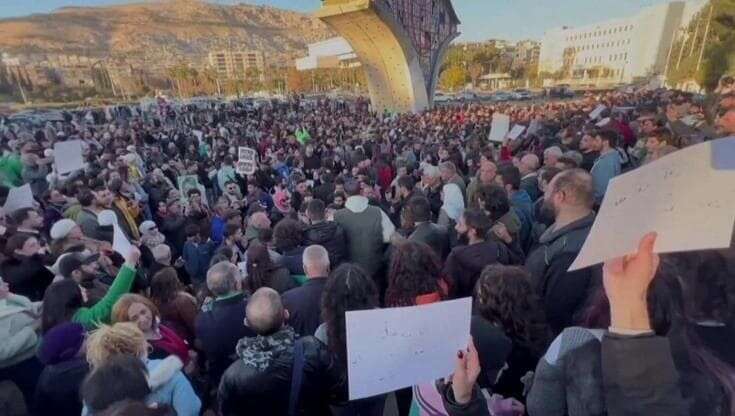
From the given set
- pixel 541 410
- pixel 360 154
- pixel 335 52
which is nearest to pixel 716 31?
pixel 360 154

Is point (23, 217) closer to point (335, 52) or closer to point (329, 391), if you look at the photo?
point (329, 391)

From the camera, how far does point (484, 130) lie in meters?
14.9

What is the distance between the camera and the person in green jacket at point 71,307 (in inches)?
106

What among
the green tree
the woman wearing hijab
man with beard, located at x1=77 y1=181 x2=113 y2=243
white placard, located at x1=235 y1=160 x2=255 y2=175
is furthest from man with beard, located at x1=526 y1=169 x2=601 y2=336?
the green tree

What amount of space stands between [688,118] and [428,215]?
700 cm

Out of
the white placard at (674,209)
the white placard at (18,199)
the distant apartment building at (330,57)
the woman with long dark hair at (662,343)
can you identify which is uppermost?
the distant apartment building at (330,57)

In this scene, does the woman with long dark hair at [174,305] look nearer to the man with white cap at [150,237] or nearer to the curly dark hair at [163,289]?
the curly dark hair at [163,289]

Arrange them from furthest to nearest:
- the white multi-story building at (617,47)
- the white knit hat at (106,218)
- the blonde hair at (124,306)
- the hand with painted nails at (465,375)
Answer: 1. the white multi-story building at (617,47)
2. the white knit hat at (106,218)
3. the blonde hair at (124,306)
4. the hand with painted nails at (465,375)

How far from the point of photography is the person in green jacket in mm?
2695

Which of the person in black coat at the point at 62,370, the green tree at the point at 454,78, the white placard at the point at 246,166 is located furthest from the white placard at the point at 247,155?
the green tree at the point at 454,78

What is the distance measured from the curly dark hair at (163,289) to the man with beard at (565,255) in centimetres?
→ 255

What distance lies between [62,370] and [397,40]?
85.7 ft

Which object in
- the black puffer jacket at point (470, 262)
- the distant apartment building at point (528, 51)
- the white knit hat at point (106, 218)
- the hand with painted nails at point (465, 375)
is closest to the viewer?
the hand with painted nails at point (465, 375)

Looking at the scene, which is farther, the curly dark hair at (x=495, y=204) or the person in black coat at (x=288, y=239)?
the person in black coat at (x=288, y=239)
